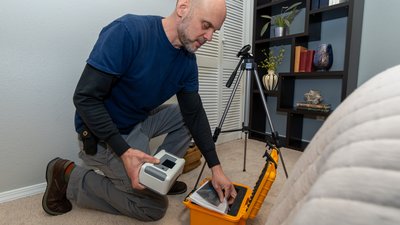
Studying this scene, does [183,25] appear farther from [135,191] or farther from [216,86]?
[216,86]

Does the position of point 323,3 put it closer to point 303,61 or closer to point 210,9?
point 303,61

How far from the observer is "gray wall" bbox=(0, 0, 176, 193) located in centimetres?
118

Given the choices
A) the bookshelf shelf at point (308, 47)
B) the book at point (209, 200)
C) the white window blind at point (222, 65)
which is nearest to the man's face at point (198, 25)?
the book at point (209, 200)

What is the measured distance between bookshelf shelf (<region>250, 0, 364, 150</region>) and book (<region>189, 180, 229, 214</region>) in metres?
1.17

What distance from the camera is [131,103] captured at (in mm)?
1128

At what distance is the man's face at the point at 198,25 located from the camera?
1.00 metres

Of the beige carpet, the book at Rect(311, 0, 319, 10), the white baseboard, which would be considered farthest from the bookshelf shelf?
the white baseboard

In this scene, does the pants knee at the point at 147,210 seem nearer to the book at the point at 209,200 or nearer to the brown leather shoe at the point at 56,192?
the book at the point at 209,200

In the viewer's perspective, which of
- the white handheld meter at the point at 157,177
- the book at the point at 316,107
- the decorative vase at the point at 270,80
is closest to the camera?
the white handheld meter at the point at 157,177

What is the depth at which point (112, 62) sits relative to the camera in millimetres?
932

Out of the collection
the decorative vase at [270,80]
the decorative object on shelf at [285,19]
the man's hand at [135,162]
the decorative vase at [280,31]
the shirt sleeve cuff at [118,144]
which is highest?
the decorative object on shelf at [285,19]

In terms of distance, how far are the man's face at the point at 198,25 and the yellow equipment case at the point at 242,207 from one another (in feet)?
1.94

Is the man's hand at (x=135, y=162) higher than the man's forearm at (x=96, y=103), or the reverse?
the man's forearm at (x=96, y=103)

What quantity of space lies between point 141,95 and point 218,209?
0.60m
